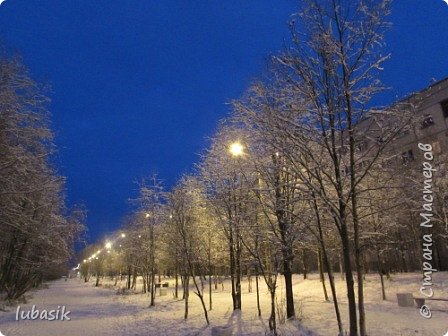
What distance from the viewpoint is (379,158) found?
29.8 feet

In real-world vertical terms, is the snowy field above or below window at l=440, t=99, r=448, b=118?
below

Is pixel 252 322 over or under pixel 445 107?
under

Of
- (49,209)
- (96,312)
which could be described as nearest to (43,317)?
(96,312)

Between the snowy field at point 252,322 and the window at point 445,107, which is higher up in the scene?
the window at point 445,107

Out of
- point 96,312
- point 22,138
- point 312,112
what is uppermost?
point 22,138

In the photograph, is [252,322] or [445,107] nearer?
[252,322]

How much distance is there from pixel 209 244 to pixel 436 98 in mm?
28202

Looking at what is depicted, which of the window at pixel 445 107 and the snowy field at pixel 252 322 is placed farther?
the window at pixel 445 107

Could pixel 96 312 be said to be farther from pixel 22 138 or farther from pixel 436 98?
pixel 436 98

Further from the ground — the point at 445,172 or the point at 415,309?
the point at 445,172

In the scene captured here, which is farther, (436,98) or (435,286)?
(436,98)

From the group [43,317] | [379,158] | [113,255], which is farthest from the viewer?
[113,255]

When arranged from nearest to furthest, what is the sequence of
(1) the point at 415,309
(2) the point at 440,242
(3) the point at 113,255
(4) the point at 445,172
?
(1) the point at 415,309, (4) the point at 445,172, (2) the point at 440,242, (3) the point at 113,255

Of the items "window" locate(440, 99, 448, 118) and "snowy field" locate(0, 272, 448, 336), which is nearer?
"snowy field" locate(0, 272, 448, 336)
